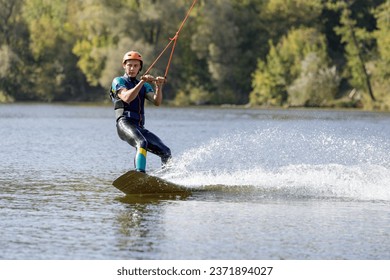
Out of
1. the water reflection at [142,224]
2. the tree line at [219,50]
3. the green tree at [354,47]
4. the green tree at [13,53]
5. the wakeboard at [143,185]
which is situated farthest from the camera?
the green tree at [13,53]

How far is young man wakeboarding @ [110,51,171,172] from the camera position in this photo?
16156 mm

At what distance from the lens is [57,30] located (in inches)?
3686

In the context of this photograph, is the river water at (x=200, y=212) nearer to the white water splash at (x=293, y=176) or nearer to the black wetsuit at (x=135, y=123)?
the white water splash at (x=293, y=176)

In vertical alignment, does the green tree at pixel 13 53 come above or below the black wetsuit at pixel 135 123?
below

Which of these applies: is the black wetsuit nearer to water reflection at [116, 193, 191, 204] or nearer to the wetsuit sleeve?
the wetsuit sleeve

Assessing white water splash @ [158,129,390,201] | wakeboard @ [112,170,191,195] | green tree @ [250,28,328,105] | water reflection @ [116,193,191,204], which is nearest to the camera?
water reflection @ [116,193,191,204]

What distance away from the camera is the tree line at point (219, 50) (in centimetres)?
7806

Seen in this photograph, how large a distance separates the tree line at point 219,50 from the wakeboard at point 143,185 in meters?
59.6

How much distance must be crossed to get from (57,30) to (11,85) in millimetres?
9260

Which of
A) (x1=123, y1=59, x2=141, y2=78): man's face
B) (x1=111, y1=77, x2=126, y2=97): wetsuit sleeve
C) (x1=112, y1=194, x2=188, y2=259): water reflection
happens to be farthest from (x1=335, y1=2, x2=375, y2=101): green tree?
(x1=112, y1=194, x2=188, y2=259): water reflection

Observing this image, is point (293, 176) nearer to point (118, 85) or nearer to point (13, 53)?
point (118, 85)

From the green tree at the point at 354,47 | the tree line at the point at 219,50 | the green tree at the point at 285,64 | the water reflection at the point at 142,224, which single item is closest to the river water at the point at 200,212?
the water reflection at the point at 142,224

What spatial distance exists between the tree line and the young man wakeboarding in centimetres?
5968

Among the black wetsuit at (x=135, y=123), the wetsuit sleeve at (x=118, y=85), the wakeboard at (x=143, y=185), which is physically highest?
the wetsuit sleeve at (x=118, y=85)
